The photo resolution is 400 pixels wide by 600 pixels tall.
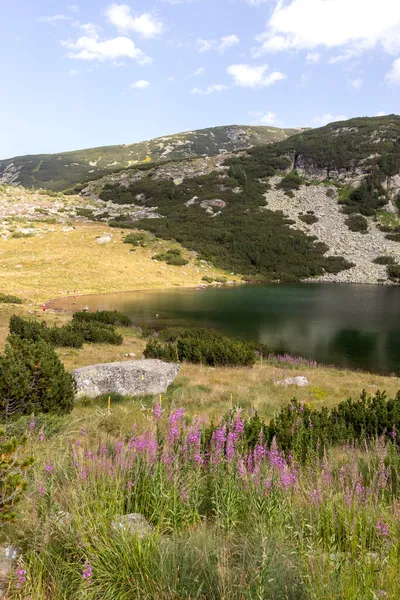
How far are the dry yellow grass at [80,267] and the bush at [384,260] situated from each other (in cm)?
2811

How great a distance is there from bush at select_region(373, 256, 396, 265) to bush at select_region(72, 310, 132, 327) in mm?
50097

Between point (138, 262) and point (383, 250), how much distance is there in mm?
43492

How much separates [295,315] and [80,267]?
29129 millimetres

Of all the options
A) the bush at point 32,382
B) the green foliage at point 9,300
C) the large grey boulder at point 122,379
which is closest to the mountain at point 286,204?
the green foliage at point 9,300

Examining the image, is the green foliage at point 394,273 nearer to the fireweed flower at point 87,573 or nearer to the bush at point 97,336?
the bush at point 97,336

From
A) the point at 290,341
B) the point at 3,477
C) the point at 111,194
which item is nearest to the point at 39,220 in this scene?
the point at 111,194

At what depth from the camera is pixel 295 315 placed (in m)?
32.8

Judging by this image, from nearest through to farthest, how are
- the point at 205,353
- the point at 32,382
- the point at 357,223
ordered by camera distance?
the point at 32,382 < the point at 205,353 < the point at 357,223

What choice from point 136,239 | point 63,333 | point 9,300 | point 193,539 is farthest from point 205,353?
point 136,239

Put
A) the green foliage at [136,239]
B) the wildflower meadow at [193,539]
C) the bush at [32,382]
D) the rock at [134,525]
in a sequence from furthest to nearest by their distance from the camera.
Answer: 1. the green foliage at [136,239]
2. the bush at [32,382]
3. the rock at [134,525]
4. the wildflower meadow at [193,539]

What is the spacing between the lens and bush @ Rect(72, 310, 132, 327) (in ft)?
86.4

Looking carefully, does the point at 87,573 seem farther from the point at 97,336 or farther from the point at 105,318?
the point at 105,318

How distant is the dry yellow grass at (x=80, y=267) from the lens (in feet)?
139

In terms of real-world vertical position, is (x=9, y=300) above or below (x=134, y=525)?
below
